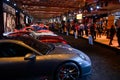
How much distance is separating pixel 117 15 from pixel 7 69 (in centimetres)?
2032

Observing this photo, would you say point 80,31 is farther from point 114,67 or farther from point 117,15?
point 114,67

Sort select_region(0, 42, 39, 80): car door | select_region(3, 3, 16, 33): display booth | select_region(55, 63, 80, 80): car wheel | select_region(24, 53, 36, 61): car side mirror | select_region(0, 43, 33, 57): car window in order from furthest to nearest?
1. select_region(3, 3, 16, 33): display booth
2. select_region(55, 63, 80, 80): car wheel
3. select_region(0, 43, 33, 57): car window
4. select_region(0, 42, 39, 80): car door
5. select_region(24, 53, 36, 61): car side mirror

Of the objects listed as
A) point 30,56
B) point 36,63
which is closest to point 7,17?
point 36,63

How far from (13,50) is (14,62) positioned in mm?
364

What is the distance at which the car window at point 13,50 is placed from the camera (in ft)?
22.3

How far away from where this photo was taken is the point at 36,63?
6809 mm

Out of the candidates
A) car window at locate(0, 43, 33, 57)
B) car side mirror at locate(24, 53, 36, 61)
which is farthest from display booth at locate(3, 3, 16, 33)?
car side mirror at locate(24, 53, 36, 61)

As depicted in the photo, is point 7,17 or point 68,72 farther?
point 7,17

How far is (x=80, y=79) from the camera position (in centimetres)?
776

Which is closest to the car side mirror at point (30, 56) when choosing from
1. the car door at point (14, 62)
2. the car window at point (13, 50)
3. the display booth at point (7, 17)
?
the car door at point (14, 62)

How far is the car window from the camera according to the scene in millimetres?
6797

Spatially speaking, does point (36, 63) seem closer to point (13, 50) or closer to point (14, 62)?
point (14, 62)

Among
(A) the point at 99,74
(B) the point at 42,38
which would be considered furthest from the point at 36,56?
(B) the point at 42,38

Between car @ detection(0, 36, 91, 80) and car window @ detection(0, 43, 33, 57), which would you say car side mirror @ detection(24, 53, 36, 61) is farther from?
car window @ detection(0, 43, 33, 57)
